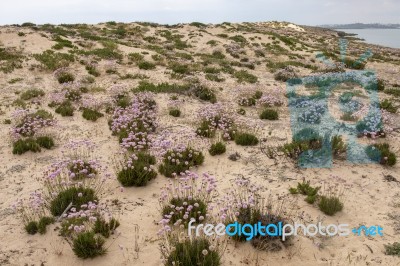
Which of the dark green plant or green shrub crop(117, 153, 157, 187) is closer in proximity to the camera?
green shrub crop(117, 153, 157, 187)

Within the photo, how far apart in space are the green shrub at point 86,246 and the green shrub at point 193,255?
133 cm

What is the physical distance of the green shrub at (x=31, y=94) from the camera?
14961mm

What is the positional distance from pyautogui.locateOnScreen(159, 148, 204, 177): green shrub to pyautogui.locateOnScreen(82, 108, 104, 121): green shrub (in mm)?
5086

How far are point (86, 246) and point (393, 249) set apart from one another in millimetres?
5581

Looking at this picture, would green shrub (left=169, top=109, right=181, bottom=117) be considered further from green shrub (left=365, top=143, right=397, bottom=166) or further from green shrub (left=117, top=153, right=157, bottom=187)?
green shrub (left=365, top=143, right=397, bottom=166)

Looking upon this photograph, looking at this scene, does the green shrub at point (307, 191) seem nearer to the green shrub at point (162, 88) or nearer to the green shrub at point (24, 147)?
the green shrub at point (24, 147)

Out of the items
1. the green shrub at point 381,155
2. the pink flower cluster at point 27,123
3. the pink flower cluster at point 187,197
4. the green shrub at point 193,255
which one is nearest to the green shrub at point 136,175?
the pink flower cluster at point 187,197

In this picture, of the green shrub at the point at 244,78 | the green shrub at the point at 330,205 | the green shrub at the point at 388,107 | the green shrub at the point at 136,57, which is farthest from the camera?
the green shrub at the point at 136,57

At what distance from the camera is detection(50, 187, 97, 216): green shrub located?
6707 millimetres

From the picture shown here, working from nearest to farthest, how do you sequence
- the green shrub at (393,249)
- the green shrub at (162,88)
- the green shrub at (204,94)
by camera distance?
the green shrub at (393,249), the green shrub at (204,94), the green shrub at (162,88)

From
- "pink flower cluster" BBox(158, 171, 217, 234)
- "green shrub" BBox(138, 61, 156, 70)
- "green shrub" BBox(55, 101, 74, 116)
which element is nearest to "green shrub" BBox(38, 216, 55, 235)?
"pink flower cluster" BBox(158, 171, 217, 234)

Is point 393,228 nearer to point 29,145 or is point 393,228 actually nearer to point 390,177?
point 390,177

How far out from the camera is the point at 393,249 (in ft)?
19.5

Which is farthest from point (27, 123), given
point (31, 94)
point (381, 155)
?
point (381, 155)
